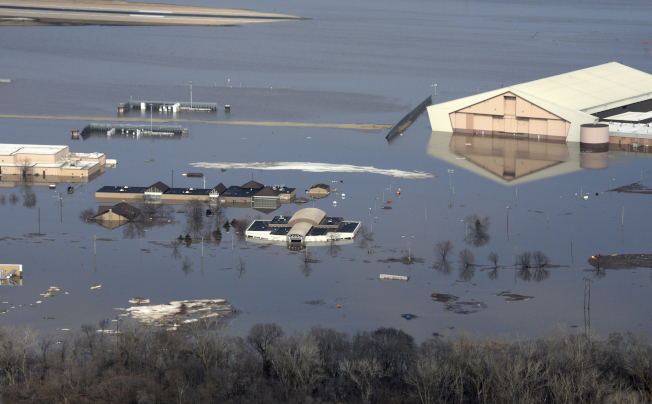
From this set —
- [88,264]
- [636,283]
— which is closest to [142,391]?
[88,264]

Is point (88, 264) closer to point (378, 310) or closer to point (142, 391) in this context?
point (378, 310)

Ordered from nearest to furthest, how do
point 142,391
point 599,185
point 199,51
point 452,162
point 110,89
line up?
1. point 142,391
2. point 599,185
3. point 452,162
4. point 110,89
5. point 199,51

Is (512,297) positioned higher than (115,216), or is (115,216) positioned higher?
(115,216)

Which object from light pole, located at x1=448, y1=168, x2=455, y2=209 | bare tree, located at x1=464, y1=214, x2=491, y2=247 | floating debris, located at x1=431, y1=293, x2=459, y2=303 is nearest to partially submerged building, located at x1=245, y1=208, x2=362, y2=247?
bare tree, located at x1=464, y1=214, x2=491, y2=247

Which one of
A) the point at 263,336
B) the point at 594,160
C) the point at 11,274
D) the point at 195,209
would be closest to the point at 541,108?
the point at 594,160

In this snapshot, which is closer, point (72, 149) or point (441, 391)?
point (441, 391)

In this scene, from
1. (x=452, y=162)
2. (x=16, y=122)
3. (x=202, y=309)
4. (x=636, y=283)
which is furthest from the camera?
(x=16, y=122)

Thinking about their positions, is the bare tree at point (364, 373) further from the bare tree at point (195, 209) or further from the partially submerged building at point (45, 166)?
the partially submerged building at point (45, 166)

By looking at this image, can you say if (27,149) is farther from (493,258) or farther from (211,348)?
(211,348)
